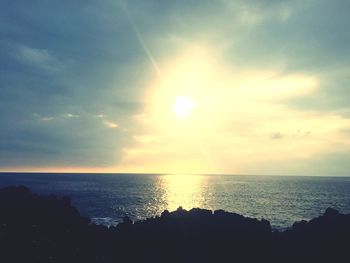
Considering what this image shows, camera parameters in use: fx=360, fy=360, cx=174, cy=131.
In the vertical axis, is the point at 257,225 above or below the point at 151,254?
above

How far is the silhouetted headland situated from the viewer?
36.0 m

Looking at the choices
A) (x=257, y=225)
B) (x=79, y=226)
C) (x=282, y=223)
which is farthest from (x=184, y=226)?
(x=282, y=223)

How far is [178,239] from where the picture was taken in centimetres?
4097

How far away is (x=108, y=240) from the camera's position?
43156mm

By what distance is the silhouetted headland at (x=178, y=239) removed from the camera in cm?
3597

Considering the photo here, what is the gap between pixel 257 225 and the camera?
137ft

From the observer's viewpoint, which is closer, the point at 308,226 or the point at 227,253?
the point at 227,253

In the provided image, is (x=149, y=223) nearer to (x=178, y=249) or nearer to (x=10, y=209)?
(x=178, y=249)

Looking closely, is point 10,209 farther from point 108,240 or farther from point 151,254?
point 151,254

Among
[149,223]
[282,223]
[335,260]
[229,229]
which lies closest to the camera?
[335,260]

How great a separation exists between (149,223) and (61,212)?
515 inches

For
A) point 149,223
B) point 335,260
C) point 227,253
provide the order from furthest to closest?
1. point 149,223
2. point 227,253
3. point 335,260

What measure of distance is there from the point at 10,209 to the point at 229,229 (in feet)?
93.3

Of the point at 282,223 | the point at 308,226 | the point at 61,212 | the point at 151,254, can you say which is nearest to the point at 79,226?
the point at 61,212
